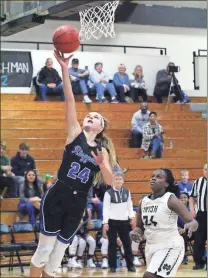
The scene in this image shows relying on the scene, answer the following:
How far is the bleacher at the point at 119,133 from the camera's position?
52.9ft

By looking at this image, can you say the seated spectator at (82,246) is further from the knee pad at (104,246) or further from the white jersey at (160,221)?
the white jersey at (160,221)

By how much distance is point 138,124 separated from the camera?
17.4m

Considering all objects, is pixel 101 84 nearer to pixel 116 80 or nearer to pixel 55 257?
pixel 116 80

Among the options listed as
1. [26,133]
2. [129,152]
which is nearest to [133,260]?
[129,152]

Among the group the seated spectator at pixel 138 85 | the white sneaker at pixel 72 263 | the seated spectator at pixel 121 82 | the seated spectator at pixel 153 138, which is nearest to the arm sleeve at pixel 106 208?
the white sneaker at pixel 72 263

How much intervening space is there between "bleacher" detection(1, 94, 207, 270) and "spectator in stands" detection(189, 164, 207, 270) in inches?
114

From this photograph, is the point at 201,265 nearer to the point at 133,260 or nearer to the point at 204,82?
the point at 133,260

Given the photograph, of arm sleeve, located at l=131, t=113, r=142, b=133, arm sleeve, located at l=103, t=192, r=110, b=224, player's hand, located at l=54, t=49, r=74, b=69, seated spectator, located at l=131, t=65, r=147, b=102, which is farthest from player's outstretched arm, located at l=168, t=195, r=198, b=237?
seated spectator, located at l=131, t=65, r=147, b=102

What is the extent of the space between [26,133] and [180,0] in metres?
8.40

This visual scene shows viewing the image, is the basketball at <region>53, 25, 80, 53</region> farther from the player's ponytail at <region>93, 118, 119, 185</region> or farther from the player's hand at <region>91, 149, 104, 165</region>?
the player's hand at <region>91, 149, 104, 165</region>

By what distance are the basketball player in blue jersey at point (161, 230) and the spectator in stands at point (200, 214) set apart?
4.91 metres

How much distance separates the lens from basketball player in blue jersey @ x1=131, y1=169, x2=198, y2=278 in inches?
271

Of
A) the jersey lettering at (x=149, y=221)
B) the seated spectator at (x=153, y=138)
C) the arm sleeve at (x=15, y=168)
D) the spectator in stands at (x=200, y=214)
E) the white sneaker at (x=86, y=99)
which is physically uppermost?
the white sneaker at (x=86, y=99)

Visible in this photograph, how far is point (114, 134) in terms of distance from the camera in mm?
18016
